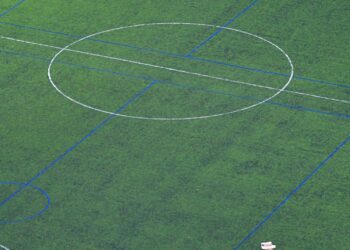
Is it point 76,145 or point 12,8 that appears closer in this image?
point 76,145

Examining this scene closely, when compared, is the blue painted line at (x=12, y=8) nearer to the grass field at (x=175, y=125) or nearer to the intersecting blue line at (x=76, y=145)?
the grass field at (x=175, y=125)

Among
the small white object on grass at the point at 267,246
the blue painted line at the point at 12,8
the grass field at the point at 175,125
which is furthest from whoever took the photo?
the blue painted line at the point at 12,8

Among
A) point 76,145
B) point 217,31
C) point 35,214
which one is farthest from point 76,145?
point 217,31

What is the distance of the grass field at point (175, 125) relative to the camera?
21.1 metres

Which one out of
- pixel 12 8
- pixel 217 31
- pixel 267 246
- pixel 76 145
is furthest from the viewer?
pixel 12 8

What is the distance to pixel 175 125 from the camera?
24359 mm

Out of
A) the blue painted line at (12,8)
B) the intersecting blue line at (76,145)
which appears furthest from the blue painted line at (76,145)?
the blue painted line at (12,8)

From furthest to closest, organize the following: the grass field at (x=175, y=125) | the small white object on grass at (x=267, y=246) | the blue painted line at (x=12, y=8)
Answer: the blue painted line at (x=12, y=8), the grass field at (x=175, y=125), the small white object on grass at (x=267, y=246)

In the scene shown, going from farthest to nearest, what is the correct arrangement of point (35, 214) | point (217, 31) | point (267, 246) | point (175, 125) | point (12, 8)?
point (12, 8) < point (217, 31) < point (175, 125) < point (35, 214) < point (267, 246)

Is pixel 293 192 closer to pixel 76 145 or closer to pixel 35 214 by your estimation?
pixel 76 145

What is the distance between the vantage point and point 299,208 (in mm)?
21391

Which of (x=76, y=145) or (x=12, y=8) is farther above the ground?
(x=12, y=8)

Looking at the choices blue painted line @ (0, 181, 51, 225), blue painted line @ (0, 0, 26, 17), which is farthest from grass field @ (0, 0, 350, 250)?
blue painted line @ (0, 0, 26, 17)

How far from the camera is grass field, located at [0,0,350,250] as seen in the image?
2112 centimetres
